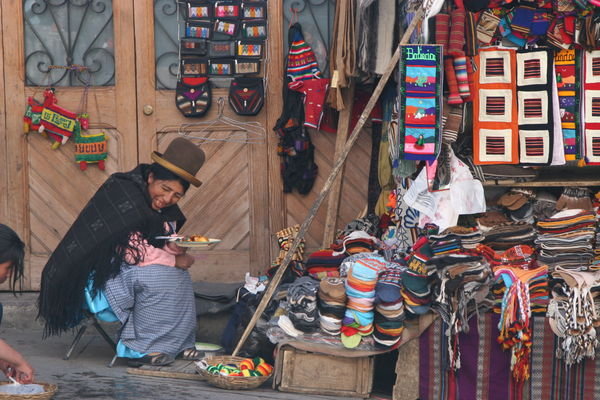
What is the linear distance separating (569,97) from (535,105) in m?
0.23

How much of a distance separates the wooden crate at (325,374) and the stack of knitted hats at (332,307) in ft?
0.59

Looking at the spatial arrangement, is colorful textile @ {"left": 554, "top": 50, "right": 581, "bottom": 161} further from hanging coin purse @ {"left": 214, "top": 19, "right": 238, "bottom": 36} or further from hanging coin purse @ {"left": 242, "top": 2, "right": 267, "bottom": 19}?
hanging coin purse @ {"left": 214, "top": 19, "right": 238, "bottom": 36}

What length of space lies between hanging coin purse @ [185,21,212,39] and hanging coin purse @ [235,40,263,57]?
0.24m

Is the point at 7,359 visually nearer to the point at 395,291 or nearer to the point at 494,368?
the point at 395,291

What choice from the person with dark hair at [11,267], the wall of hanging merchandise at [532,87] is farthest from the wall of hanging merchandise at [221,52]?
the person with dark hair at [11,267]

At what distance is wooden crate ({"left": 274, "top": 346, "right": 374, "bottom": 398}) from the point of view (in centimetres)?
541

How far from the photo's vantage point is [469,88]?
596cm

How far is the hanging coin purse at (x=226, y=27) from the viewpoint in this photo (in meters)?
6.92

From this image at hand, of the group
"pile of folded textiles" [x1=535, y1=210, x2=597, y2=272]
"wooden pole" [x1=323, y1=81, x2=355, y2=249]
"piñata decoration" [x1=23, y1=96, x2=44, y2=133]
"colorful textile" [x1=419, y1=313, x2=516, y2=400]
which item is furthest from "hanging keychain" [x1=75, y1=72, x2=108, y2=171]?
"pile of folded textiles" [x1=535, y1=210, x2=597, y2=272]

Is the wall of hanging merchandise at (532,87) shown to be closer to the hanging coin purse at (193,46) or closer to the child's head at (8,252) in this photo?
the hanging coin purse at (193,46)

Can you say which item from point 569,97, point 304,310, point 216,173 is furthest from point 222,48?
point 569,97

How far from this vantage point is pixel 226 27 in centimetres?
692

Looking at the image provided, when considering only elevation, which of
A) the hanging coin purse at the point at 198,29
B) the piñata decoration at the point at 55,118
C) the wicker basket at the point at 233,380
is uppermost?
the hanging coin purse at the point at 198,29

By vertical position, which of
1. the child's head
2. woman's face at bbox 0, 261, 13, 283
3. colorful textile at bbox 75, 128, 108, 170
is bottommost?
woman's face at bbox 0, 261, 13, 283
